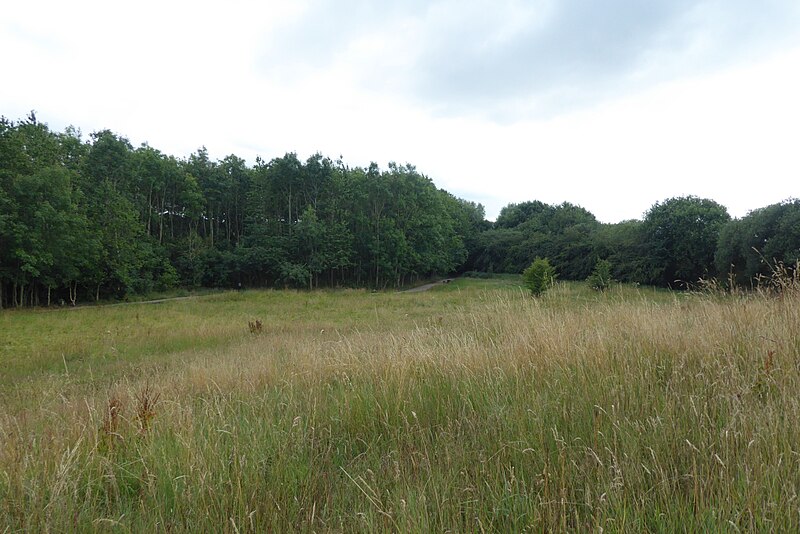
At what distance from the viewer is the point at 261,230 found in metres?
44.9

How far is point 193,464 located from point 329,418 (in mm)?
967

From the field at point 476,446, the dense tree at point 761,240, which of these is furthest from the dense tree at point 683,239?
the field at point 476,446

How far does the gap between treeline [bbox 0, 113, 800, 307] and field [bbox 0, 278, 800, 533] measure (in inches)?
926

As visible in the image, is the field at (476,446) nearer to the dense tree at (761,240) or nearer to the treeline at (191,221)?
the dense tree at (761,240)

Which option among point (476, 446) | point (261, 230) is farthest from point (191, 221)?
point (476, 446)

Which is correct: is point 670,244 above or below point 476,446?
above

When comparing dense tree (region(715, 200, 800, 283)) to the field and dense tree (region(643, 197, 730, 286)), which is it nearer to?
dense tree (region(643, 197, 730, 286))

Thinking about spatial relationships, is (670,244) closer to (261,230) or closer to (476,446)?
(476,446)

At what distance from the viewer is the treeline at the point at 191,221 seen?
998 inches

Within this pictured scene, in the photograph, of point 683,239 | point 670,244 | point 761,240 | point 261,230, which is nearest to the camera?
point 761,240

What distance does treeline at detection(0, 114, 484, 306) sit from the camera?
2534cm

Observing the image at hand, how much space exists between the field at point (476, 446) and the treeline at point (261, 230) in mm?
23527

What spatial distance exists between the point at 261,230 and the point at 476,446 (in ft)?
152

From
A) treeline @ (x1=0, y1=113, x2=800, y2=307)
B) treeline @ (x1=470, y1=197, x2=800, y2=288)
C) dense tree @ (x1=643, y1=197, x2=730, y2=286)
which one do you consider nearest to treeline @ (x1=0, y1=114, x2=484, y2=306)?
treeline @ (x1=0, y1=113, x2=800, y2=307)
